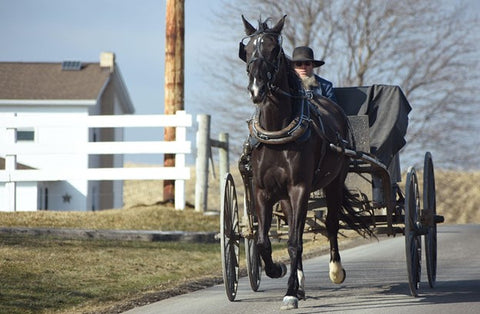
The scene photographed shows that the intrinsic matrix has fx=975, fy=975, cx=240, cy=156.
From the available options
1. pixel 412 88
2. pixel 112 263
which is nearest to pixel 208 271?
pixel 112 263

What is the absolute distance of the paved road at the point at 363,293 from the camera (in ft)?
31.0

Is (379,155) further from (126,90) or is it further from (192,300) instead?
(126,90)

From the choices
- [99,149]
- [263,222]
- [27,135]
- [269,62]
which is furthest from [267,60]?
[27,135]

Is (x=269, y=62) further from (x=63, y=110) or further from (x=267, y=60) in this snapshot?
(x=63, y=110)

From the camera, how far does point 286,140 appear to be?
367 inches

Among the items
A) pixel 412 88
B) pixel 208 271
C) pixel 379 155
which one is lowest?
pixel 208 271

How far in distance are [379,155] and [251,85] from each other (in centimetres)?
329

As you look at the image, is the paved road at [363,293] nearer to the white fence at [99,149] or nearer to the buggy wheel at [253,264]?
the buggy wheel at [253,264]

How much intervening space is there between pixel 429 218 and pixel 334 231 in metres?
1.07

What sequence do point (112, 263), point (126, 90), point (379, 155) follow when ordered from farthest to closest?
point (126, 90) → point (112, 263) → point (379, 155)

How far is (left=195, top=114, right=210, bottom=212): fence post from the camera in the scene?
1933 cm

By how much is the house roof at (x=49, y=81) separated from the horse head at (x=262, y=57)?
25313 mm

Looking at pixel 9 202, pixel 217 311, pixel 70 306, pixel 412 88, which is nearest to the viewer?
pixel 217 311

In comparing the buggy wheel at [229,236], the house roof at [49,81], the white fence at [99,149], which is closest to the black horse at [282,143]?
the buggy wheel at [229,236]
